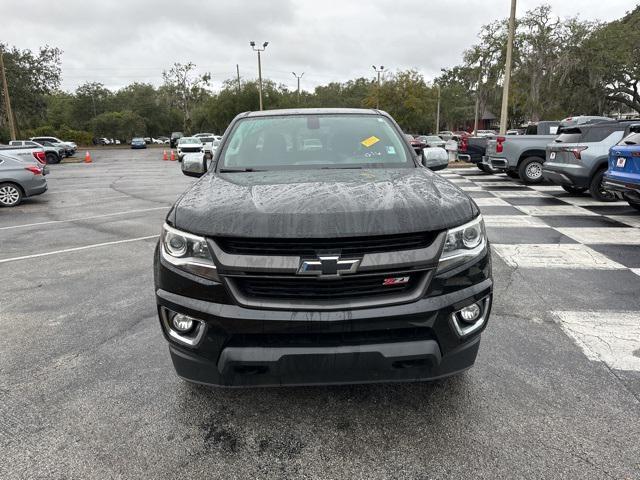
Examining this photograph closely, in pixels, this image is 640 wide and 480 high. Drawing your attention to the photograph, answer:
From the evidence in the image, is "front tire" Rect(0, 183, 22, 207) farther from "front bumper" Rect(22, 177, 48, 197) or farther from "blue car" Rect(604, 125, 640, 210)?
"blue car" Rect(604, 125, 640, 210)

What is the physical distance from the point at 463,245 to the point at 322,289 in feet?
2.52

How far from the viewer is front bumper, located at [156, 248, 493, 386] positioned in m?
2.14

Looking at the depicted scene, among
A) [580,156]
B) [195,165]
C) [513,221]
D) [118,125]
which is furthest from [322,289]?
[118,125]

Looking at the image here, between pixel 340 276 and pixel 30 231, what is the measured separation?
7797mm

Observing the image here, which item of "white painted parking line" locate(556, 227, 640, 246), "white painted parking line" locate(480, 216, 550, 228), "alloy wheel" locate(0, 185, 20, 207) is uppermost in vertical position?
"alloy wheel" locate(0, 185, 20, 207)

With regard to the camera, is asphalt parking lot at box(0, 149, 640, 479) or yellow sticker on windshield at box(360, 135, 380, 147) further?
yellow sticker on windshield at box(360, 135, 380, 147)

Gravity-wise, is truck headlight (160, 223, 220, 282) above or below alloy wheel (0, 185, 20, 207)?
above

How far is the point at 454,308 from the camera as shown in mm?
2238

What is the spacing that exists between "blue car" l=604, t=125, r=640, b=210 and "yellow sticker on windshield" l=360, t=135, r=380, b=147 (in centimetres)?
562

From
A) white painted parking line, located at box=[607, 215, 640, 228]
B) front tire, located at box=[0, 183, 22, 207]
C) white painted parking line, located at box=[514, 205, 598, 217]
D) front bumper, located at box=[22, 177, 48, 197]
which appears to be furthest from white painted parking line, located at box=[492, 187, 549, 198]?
front tire, located at box=[0, 183, 22, 207]

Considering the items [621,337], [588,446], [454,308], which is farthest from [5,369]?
[621,337]

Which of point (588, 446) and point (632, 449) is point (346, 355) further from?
point (632, 449)

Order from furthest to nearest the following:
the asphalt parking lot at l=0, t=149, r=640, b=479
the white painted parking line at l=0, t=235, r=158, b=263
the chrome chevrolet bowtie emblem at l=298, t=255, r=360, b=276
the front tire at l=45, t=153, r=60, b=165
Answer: the front tire at l=45, t=153, r=60, b=165 < the white painted parking line at l=0, t=235, r=158, b=263 < the asphalt parking lot at l=0, t=149, r=640, b=479 < the chrome chevrolet bowtie emblem at l=298, t=255, r=360, b=276

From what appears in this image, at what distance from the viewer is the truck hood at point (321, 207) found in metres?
2.18
